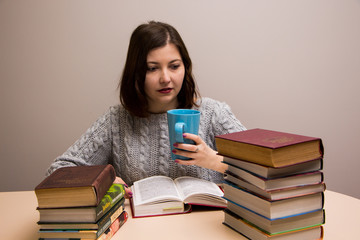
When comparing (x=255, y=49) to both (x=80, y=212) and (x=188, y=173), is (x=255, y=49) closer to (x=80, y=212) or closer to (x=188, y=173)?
(x=188, y=173)

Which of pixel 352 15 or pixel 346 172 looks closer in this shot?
pixel 352 15

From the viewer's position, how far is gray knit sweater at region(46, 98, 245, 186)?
1.25 metres

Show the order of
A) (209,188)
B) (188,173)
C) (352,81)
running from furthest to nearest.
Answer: (352,81) < (188,173) < (209,188)

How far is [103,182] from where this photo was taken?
2.49 ft

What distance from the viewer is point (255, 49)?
174 centimetres

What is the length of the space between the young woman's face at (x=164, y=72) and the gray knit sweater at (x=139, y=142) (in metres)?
0.15

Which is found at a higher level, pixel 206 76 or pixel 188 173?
pixel 206 76

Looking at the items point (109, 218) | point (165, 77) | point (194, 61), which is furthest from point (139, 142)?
point (194, 61)

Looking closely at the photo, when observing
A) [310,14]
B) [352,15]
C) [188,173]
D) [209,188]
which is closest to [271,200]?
[209,188]

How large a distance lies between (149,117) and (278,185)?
30.1 inches

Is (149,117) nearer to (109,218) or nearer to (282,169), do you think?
(109,218)

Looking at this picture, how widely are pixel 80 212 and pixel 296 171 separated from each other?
1.76 ft

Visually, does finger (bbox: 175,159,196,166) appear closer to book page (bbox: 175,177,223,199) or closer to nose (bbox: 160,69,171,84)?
book page (bbox: 175,177,223,199)

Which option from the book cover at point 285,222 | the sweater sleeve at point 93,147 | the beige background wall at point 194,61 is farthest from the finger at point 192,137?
the beige background wall at point 194,61
